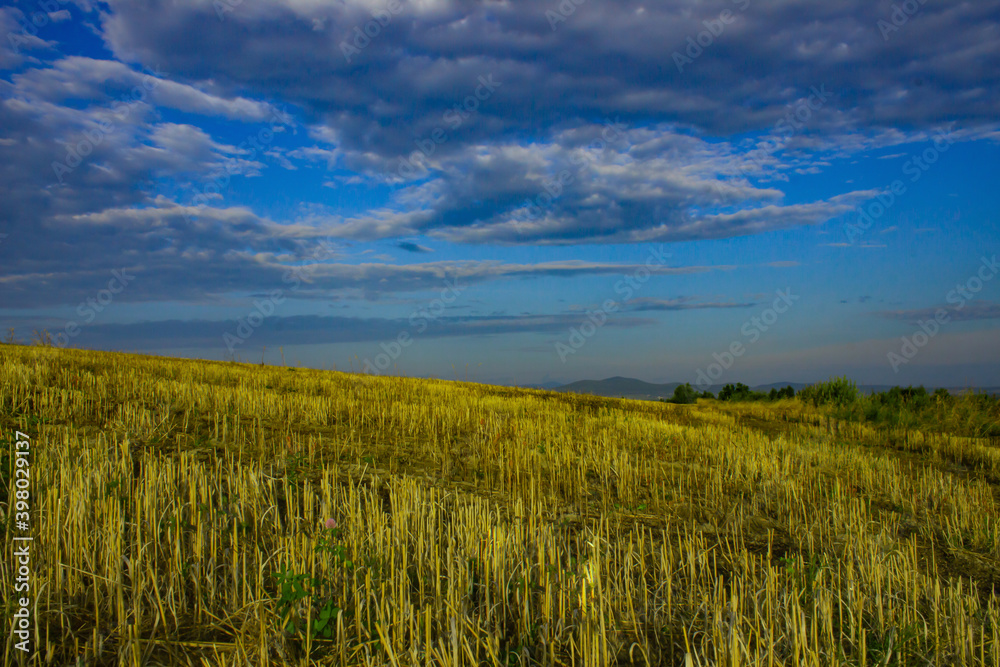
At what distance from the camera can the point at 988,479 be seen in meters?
10.3

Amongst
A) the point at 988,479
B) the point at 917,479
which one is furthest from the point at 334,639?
the point at 988,479

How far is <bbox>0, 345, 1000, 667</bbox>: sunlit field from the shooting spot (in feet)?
10.3

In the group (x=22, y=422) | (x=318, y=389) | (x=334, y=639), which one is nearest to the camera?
(x=334, y=639)

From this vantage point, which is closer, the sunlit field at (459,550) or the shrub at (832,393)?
the sunlit field at (459,550)

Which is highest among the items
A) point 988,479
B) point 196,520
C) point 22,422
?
point 22,422

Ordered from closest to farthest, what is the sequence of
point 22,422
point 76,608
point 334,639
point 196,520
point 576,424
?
point 334,639 < point 76,608 < point 196,520 < point 22,422 < point 576,424

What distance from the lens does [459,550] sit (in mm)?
4062

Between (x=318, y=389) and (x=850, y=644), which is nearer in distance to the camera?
(x=850, y=644)

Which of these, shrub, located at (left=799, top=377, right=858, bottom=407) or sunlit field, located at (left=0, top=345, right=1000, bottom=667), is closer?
sunlit field, located at (left=0, top=345, right=1000, bottom=667)

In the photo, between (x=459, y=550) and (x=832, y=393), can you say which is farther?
(x=832, y=393)

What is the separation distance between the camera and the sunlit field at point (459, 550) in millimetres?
3146

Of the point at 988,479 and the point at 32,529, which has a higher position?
the point at 32,529

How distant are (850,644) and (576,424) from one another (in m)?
7.84

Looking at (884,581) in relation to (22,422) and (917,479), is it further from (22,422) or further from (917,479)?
(22,422)
